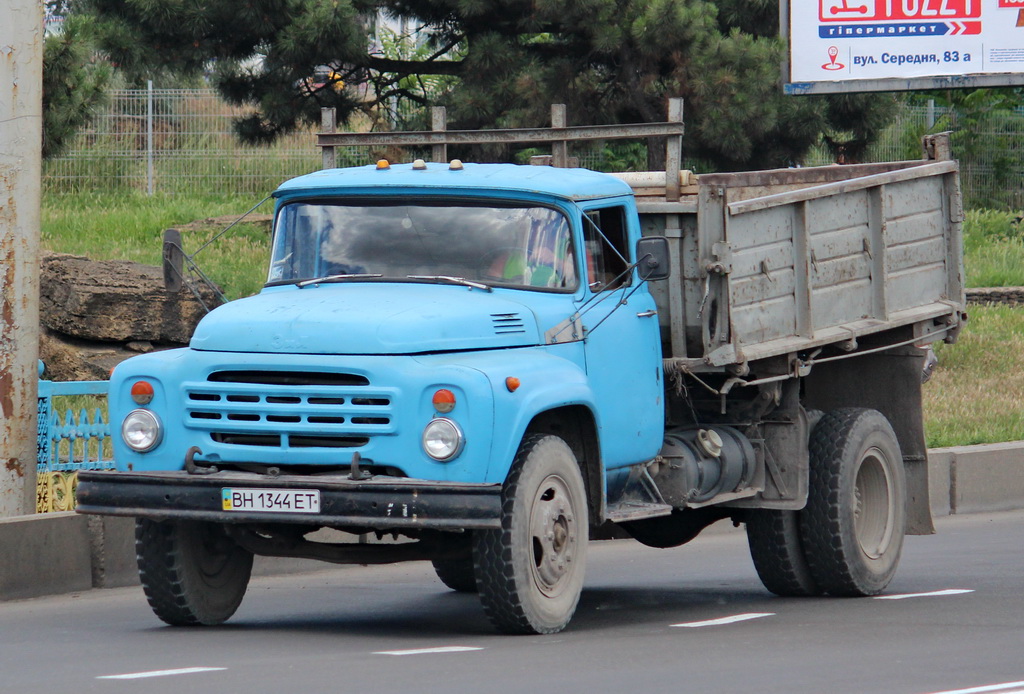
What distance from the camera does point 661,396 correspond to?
917 cm

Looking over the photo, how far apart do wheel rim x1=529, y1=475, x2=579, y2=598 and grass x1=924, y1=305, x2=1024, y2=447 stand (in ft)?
27.2

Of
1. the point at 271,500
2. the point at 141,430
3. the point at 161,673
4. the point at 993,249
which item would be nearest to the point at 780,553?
the point at 271,500

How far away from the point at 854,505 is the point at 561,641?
308cm

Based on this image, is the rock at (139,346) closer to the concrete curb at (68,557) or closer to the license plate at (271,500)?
the concrete curb at (68,557)

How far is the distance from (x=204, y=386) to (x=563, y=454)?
166 cm

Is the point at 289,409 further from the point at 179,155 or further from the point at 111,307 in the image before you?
the point at 179,155

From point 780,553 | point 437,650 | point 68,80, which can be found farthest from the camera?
point 68,80

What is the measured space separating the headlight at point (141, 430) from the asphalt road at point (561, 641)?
0.90 m

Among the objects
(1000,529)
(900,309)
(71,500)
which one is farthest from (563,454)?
(1000,529)

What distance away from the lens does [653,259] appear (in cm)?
848

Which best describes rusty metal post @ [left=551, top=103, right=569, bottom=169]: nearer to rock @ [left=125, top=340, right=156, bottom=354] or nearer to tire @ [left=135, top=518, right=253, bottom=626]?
tire @ [left=135, top=518, right=253, bottom=626]

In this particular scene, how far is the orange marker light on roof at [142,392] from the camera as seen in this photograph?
26.1 ft

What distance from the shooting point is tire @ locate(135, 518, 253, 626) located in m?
8.28

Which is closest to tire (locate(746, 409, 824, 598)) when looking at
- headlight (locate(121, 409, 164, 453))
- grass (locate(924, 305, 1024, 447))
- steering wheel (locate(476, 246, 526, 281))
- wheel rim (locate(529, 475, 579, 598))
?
wheel rim (locate(529, 475, 579, 598))
